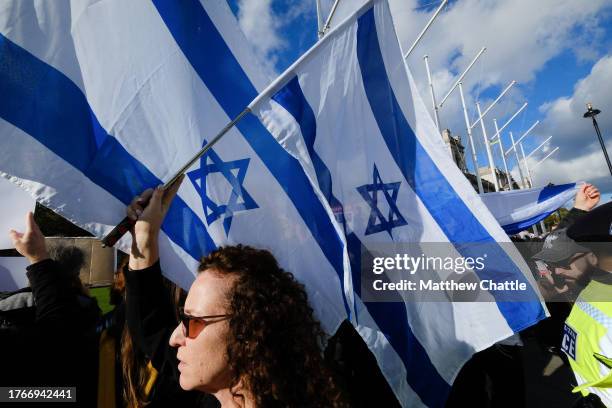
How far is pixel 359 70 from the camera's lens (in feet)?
7.82

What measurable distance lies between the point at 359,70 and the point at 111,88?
1487 mm

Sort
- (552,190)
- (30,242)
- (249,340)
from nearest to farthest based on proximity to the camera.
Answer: (249,340)
(30,242)
(552,190)

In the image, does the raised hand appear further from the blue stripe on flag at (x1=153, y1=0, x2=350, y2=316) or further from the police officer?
the police officer

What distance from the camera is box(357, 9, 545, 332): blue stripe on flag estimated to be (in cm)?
238

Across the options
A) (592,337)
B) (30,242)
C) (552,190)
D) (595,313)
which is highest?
(552,190)

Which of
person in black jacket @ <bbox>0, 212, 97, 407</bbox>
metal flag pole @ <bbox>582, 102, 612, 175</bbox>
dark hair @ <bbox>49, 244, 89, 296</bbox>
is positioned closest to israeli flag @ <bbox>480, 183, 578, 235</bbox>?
dark hair @ <bbox>49, 244, 89, 296</bbox>

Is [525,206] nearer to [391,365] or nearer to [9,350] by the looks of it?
[391,365]

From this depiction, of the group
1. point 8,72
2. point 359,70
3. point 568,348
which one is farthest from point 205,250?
point 568,348

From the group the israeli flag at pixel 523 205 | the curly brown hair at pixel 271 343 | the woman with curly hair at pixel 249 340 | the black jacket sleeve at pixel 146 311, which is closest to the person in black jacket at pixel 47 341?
the black jacket sleeve at pixel 146 311

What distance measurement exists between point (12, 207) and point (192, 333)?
1.10 metres

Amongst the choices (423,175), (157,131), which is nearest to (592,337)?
(423,175)

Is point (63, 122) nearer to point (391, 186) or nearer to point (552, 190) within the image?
point (391, 186)

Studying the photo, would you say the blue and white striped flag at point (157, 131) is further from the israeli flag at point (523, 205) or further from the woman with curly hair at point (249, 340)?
the israeli flag at point (523, 205)

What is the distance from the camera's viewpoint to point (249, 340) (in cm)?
128
